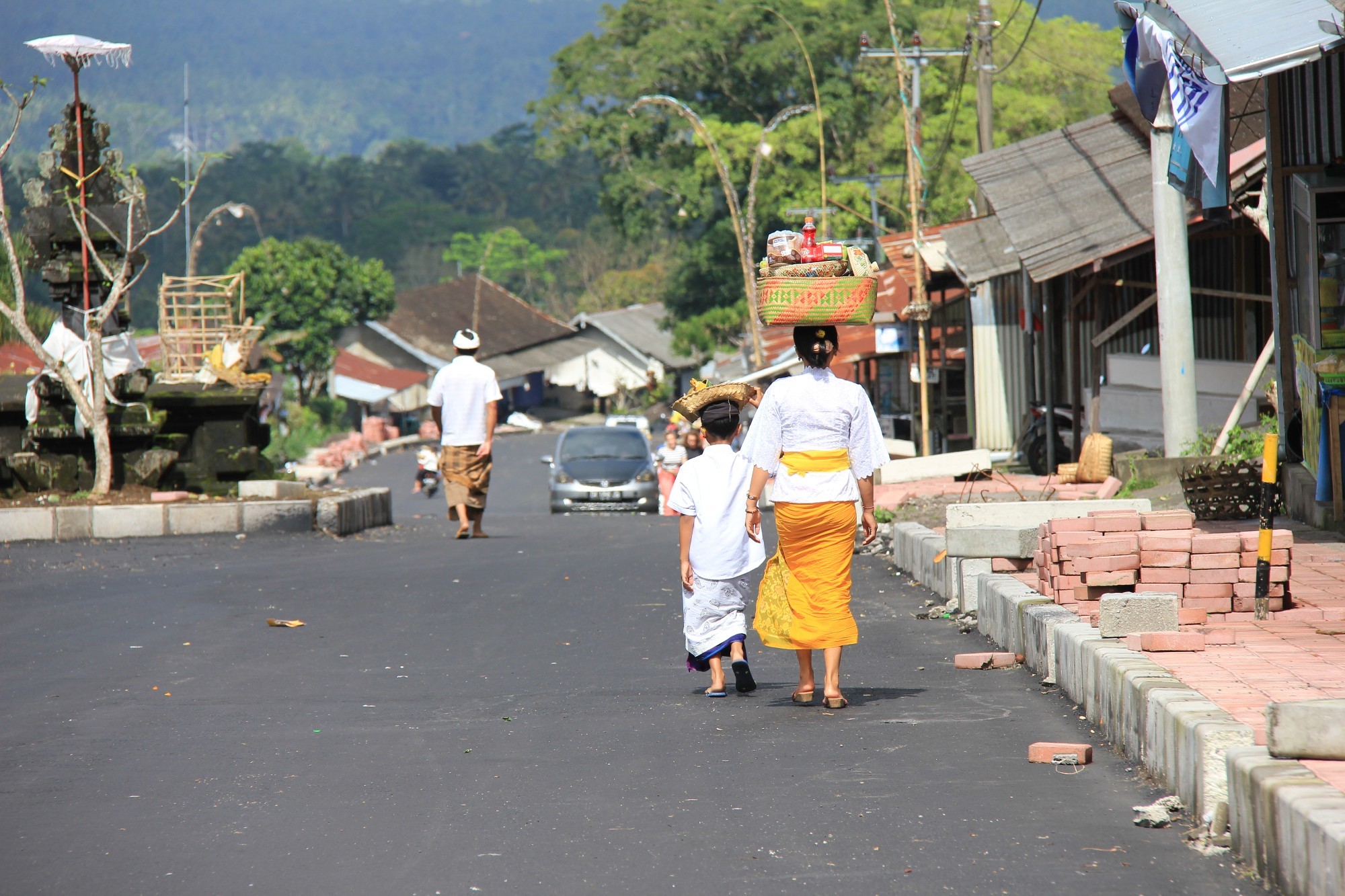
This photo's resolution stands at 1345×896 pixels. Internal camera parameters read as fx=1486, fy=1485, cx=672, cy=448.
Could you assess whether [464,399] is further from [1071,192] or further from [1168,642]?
[1071,192]

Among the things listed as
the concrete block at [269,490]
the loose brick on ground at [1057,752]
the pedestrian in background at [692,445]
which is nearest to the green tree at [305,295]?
the pedestrian in background at [692,445]

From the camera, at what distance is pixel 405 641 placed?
8.71 metres

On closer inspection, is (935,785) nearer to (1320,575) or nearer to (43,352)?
(1320,575)

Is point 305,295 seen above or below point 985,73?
above

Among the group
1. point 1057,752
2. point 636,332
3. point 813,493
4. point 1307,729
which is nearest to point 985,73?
point 813,493

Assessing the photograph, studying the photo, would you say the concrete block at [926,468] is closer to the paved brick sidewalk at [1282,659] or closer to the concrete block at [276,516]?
the concrete block at [276,516]

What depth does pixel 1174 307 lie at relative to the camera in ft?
44.2

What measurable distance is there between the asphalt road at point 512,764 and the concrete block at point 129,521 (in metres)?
3.96

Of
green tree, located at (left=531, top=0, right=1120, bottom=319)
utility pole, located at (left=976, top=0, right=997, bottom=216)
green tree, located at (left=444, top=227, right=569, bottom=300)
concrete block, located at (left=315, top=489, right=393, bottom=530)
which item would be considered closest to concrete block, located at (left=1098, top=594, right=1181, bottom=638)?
concrete block, located at (left=315, top=489, right=393, bottom=530)

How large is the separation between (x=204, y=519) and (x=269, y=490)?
1.16m

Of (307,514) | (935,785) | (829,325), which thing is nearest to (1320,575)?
(829,325)

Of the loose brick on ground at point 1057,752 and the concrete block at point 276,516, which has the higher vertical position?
the concrete block at point 276,516

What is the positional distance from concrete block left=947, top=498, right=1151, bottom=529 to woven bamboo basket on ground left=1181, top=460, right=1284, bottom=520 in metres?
1.20

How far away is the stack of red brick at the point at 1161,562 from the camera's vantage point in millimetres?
7180
